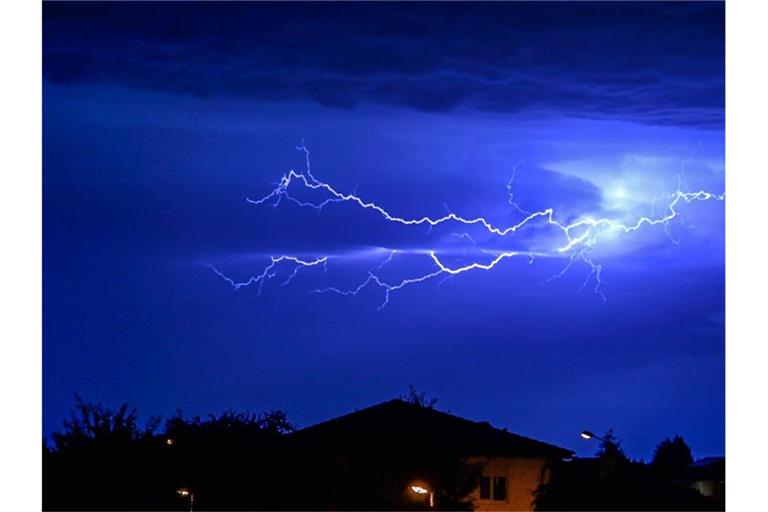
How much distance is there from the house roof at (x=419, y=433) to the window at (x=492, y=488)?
43cm

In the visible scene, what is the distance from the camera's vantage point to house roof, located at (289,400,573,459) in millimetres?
18656

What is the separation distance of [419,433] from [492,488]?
2314 mm

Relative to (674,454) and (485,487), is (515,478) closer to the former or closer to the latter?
(485,487)

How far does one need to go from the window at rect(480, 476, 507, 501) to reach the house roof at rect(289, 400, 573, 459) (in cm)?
43

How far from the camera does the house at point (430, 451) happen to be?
18141 mm

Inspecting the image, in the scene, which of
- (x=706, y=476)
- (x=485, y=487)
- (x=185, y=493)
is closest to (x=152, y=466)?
(x=185, y=493)

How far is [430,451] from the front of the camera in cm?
1845

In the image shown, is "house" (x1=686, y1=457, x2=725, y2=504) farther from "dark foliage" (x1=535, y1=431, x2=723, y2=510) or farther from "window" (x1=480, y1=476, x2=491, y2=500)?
"window" (x1=480, y1=476, x2=491, y2=500)

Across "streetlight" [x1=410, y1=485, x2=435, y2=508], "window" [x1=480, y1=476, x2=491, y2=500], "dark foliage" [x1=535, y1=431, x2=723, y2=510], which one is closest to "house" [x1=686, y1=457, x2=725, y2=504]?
"dark foliage" [x1=535, y1=431, x2=723, y2=510]

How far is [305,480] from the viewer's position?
17.2m
